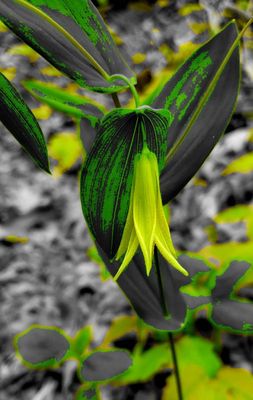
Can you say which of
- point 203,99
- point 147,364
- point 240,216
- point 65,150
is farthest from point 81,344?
point 65,150

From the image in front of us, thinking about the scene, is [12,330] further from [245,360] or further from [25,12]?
[25,12]

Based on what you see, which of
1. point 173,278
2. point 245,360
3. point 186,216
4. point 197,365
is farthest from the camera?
point 186,216

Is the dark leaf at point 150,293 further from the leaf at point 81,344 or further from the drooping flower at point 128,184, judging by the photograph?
the leaf at point 81,344

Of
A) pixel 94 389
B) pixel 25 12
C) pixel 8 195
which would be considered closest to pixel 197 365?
pixel 94 389

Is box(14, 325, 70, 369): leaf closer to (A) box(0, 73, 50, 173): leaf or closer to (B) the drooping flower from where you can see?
(B) the drooping flower

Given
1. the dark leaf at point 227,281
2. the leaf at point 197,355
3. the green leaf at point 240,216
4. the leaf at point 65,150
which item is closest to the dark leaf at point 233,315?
the dark leaf at point 227,281

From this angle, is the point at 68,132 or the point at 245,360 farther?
the point at 68,132

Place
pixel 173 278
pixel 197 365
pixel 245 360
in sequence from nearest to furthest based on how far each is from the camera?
pixel 173 278 < pixel 197 365 < pixel 245 360
